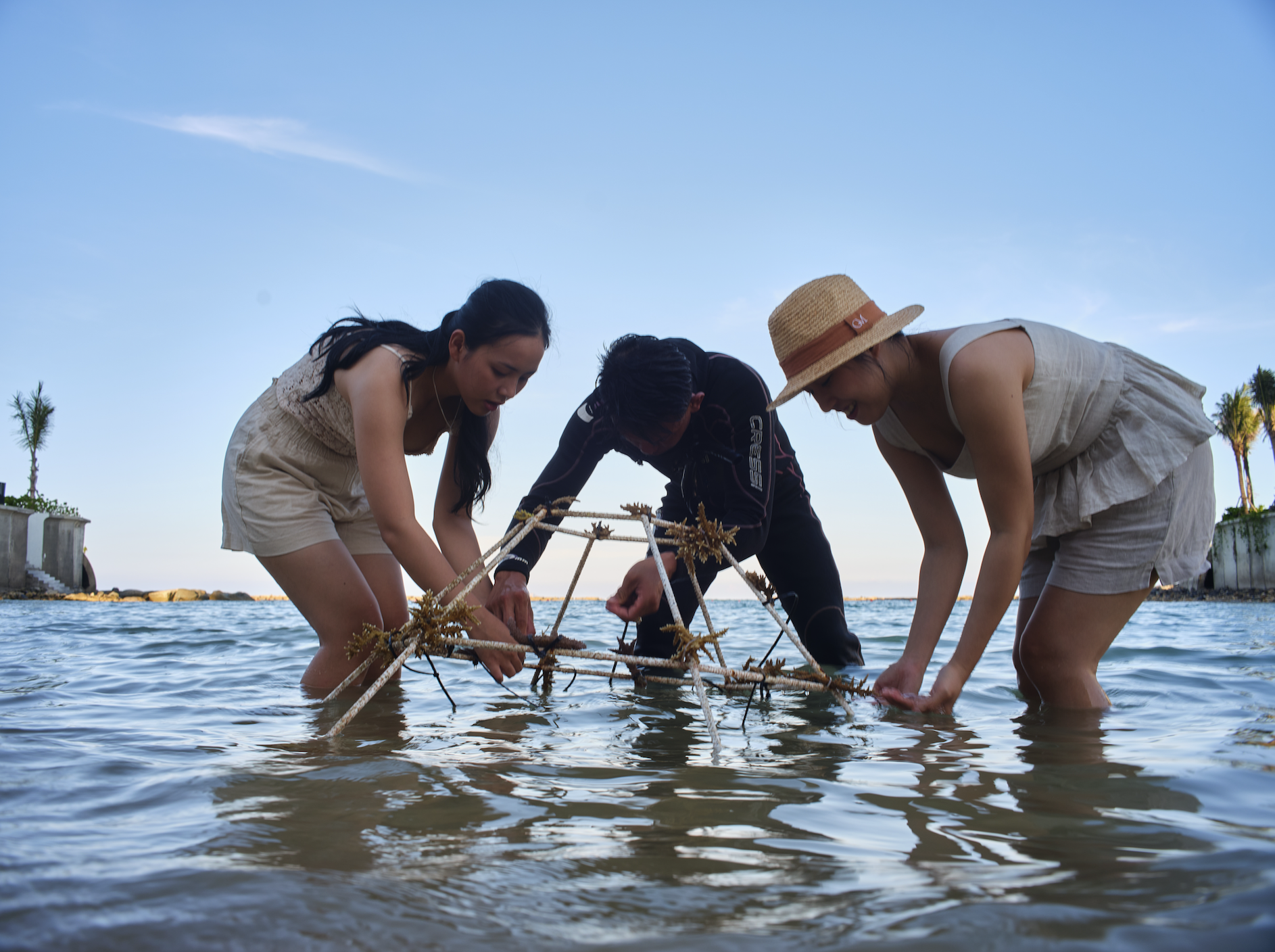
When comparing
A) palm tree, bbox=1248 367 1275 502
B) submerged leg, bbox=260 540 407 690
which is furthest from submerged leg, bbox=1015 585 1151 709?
palm tree, bbox=1248 367 1275 502

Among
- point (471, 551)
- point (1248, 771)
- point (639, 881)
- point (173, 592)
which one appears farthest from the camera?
point (173, 592)

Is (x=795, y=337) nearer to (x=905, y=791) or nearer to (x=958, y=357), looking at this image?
(x=958, y=357)

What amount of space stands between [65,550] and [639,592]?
32.6 metres

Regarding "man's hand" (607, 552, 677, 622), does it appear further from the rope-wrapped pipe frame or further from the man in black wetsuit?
the rope-wrapped pipe frame

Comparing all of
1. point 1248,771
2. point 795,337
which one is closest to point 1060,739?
point 1248,771

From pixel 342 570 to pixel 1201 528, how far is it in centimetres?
319

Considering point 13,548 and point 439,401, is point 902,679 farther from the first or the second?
point 13,548

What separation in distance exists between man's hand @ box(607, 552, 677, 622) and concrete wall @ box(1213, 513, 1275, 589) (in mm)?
30215

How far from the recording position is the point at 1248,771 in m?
1.92

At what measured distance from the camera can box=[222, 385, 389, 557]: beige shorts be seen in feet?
10.8

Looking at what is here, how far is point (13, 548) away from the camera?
2572cm

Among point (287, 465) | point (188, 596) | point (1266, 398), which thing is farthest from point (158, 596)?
point (1266, 398)

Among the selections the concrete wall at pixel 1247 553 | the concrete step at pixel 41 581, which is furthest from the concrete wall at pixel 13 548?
the concrete wall at pixel 1247 553

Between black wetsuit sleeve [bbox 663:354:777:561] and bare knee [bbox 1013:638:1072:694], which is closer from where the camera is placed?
bare knee [bbox 1013:638:1072:694]
